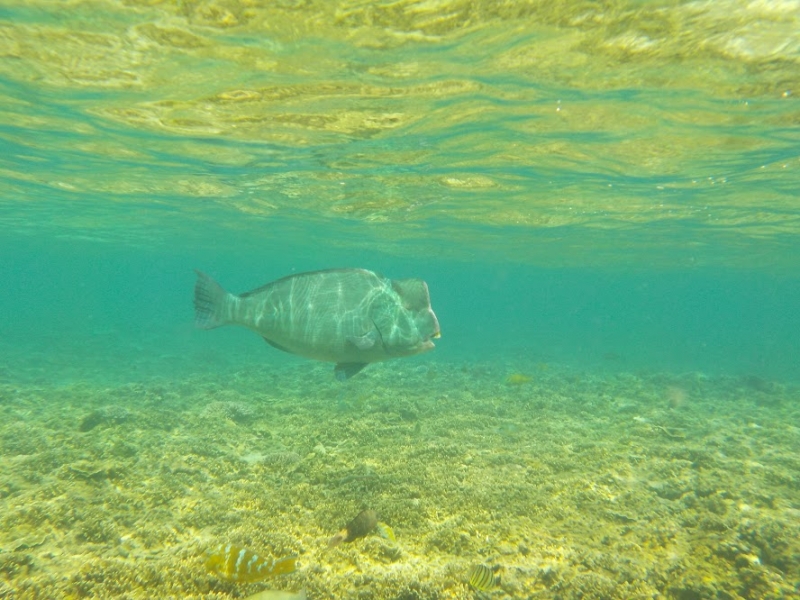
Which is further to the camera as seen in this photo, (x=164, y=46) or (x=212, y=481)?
(x=164, y=46)

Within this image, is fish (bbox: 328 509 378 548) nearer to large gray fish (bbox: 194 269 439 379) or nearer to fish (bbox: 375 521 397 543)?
fish (bbox: 375 521 397 543)

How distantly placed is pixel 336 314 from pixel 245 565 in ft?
8.81

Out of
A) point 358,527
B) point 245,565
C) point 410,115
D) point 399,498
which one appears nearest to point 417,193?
point 410,115

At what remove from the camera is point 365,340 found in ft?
16.5

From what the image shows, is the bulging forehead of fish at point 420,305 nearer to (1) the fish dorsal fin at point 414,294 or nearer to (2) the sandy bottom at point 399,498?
(1) the fish dorsal fin at point 414,294

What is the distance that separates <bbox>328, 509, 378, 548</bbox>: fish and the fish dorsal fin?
2.72 metres

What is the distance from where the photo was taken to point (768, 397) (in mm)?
18344

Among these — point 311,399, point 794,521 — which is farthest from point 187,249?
point 794,521

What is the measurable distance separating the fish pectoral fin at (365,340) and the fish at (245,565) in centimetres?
219

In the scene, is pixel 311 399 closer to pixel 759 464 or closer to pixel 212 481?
pixel 212 481

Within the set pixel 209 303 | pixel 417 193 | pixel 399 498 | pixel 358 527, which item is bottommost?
pixel 399 498

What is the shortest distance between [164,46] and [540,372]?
20.7 m

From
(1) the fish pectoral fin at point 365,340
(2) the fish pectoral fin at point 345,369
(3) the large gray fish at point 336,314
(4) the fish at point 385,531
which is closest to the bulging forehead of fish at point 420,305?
(3) the large gray fish at point 336,314

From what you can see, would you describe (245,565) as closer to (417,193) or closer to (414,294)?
(414,294)
